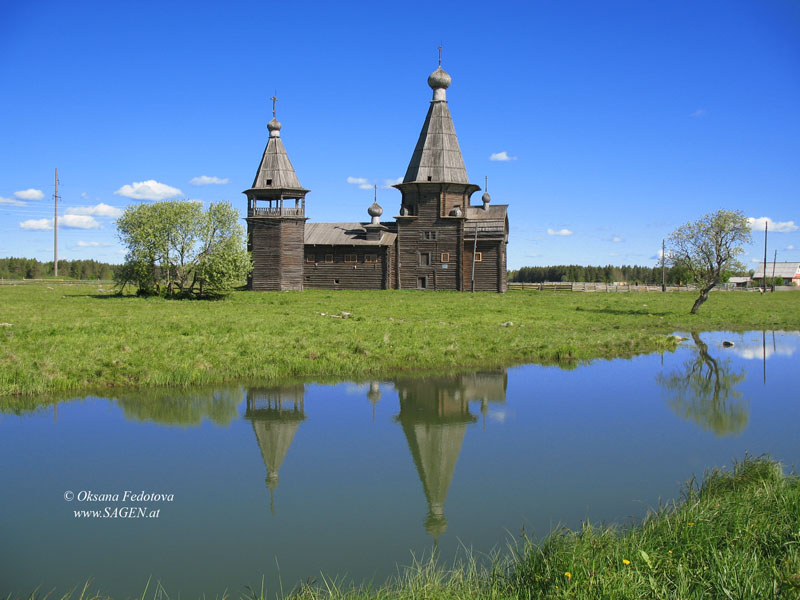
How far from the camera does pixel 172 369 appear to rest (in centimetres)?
1345

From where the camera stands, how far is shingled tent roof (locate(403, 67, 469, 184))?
48.7 m

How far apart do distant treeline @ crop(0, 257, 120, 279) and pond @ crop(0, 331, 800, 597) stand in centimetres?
11936

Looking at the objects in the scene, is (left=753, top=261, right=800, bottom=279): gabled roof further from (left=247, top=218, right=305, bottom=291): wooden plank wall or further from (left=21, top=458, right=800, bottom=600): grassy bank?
(left=21, top=458, right=800, bottom=600): grassy bank

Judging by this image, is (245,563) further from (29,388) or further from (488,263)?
(488,263)

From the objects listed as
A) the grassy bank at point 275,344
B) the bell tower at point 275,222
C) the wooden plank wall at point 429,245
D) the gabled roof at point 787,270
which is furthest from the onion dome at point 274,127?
the gabled roof at point 787,270

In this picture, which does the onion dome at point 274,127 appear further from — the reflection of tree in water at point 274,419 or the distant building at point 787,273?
the distant building at point 787,273

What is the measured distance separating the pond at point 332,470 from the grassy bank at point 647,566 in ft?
1.79

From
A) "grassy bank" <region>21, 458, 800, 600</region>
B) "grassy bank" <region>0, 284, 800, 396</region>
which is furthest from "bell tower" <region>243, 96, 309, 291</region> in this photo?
"grassy bank" <region>21, 458, 800, 600</region>

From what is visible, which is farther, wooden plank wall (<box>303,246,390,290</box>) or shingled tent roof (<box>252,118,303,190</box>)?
wooden plank wall (<box>303,246,390,290</box>)

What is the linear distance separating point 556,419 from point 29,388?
9974 millimetres

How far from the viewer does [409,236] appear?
4978 centimetres

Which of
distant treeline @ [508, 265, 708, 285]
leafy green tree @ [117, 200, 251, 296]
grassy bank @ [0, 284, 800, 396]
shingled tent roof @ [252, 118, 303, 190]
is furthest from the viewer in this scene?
distant treeline @ [508, 265, 708, 285]

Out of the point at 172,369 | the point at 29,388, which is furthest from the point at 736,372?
the point at 29,388

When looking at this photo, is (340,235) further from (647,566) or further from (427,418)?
(647,566)
